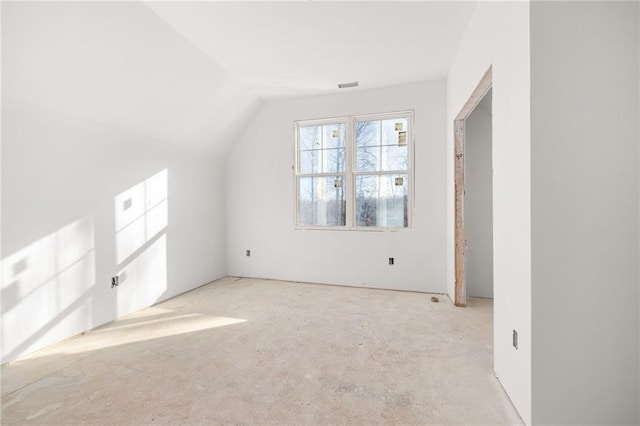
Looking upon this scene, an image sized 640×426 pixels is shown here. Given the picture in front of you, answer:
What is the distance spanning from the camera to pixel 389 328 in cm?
276

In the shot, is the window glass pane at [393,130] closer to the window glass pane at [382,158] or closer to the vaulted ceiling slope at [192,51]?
the window glass pane at [382,158]

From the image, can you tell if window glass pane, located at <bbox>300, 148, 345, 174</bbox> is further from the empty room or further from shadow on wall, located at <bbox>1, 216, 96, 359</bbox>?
shadow on wall, located at <bbox>1, 216, 96, 359</bbox>

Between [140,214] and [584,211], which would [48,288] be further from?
[584,211]

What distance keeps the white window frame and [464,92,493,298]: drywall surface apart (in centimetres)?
70

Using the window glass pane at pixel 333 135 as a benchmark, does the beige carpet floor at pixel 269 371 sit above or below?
below

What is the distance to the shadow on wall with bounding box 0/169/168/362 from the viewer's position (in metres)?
2.20

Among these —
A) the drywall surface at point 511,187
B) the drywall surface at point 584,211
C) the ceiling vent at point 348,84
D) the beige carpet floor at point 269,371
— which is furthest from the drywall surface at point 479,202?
the drywall surface at point 584,211

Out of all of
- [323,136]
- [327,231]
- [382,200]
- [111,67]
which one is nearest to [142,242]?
[111,67]

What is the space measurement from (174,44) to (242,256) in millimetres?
3096

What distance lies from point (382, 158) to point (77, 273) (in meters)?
3.71

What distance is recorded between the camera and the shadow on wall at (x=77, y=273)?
220cm

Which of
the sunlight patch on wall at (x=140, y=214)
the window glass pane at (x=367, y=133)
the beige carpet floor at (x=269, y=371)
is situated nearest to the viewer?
the beige carpet floor at (x=269, y=371)

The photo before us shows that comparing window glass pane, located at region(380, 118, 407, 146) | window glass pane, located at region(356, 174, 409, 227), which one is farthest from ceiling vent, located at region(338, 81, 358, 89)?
window glass pane, located at region(356, 174, 409, 227)

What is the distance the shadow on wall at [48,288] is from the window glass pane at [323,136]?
2.91m
